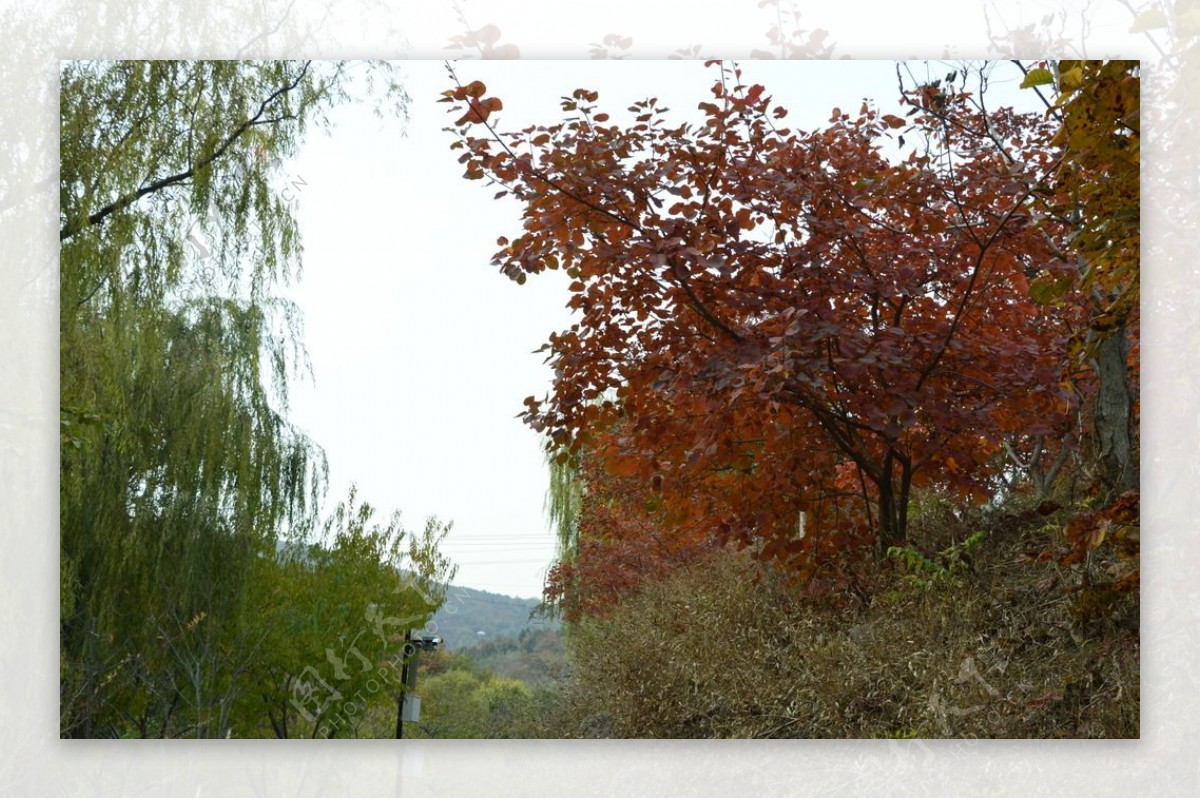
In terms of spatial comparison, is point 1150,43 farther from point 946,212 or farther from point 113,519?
point 113,519

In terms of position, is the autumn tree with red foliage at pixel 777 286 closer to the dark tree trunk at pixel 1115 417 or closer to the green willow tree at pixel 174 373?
the dark tree trunk at pixel 1115 417

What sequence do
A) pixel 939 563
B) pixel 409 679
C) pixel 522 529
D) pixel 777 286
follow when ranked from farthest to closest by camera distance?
pixel 939 563 < pixel 777 286 < pixel 522 529 < pixel 409 679

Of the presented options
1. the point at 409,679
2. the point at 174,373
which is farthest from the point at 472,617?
the point at 174,373

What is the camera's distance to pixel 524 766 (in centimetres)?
347

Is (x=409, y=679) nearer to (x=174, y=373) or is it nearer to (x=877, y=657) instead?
(x=174, y=373)

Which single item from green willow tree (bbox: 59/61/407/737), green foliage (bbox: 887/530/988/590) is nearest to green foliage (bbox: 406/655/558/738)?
green willow tree (bbox: 59/61/407/737)

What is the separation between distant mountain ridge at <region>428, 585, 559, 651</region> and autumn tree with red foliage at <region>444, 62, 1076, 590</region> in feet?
1.59

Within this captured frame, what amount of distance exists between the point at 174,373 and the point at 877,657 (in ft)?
8.41

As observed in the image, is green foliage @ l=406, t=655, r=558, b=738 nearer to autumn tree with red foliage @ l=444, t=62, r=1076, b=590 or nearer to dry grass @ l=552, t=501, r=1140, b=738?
dry grass @ l=552, t=501, r=1140, b=738

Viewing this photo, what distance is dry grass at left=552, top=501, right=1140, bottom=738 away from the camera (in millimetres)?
3461

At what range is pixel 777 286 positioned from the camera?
12.1ft

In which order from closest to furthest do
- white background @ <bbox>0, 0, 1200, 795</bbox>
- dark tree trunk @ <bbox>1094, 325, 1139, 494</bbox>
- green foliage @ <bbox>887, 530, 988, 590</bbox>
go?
1. white background @ <bbox>0, 0, 1200, 795</bbox>
2. dark tree trunk @ <bbox>1094, 325, 1139, 494</bbox>
3. green foliage @ <bbox>887, 530, 988, 590</bbox>

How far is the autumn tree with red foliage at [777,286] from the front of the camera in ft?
11.9

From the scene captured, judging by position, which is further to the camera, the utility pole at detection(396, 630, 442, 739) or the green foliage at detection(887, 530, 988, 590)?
the green foliage at detection(887, 530, 988, 590)
